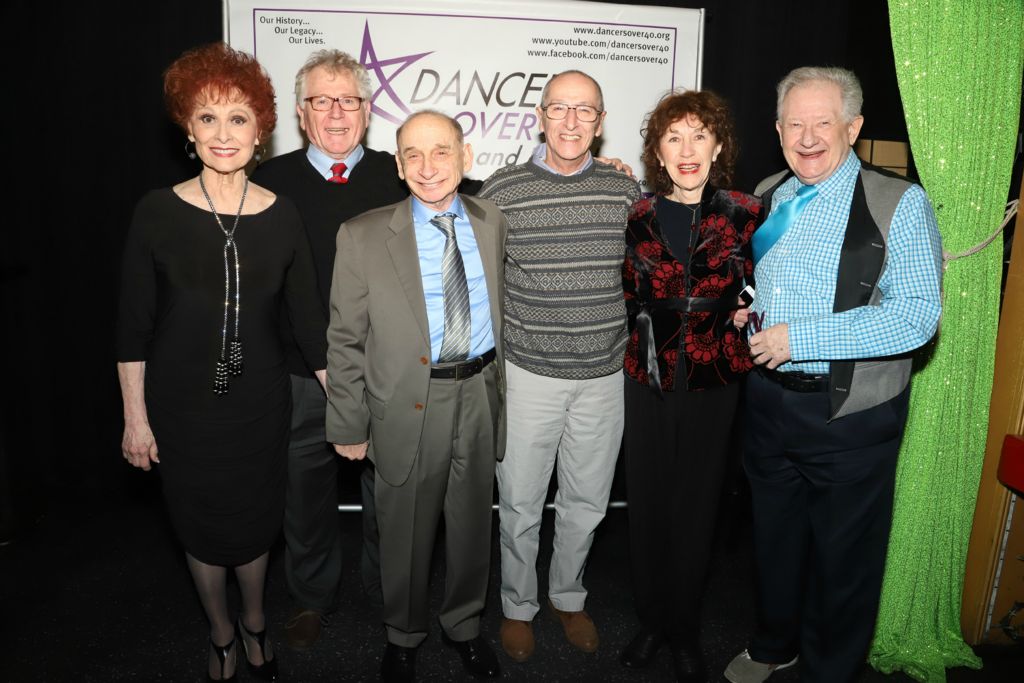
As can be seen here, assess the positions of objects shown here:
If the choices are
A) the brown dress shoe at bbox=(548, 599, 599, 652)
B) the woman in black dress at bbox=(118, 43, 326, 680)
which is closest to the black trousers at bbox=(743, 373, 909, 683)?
the brown dress shoe at bbox=(548, 599, 599, 652)

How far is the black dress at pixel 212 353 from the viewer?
6.66 feet

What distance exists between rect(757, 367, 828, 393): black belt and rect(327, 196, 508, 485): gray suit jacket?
90 cm

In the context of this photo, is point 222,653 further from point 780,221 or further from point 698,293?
point 780,221

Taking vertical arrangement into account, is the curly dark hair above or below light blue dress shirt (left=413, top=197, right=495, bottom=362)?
above

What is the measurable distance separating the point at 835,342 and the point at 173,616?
2.61 m

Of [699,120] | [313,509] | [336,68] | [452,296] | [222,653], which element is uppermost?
[336,68]

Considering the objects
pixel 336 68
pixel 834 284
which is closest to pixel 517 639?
pixel 834 284

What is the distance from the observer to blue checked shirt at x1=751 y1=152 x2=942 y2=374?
1.95 m

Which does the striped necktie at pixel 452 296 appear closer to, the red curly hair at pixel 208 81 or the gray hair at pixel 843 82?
the red curly hair at pixel 208 81

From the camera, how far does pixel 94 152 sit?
358cm

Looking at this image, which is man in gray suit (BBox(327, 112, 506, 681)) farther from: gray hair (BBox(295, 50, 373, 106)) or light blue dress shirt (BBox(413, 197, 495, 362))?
gray hair (BBox(295, 50, 373, 106))

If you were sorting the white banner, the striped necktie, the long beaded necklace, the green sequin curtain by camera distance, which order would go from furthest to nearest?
1. the white banner
2. the green sequin curtain
3. the striped necktie
4. the long beaded necklace

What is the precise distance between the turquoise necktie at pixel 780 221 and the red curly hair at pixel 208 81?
1.55 metres

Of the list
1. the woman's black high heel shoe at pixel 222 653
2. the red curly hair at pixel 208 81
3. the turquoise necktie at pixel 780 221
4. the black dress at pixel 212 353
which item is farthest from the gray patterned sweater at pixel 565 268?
the woman's black high heel shoe at pixel 222 653
